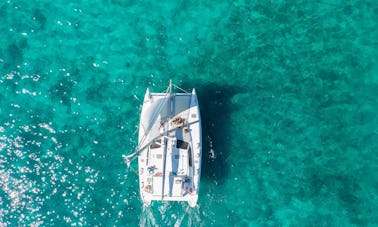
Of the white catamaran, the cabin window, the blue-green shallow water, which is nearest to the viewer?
the white catamaran

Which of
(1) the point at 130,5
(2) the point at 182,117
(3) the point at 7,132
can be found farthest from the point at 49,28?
(2) the point at 182,117

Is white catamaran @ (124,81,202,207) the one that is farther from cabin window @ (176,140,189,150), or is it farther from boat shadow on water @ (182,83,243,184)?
boat shadow on water @ (182,83,243,184)

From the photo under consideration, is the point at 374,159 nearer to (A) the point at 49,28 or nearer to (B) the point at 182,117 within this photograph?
(B) the point at 182,117

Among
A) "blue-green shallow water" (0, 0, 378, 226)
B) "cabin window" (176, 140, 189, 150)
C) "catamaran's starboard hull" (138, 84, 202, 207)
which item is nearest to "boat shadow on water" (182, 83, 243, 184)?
"blue-green shallow water" (0, 0, 378, 226)

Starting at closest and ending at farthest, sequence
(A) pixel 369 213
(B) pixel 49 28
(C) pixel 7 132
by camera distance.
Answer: (A) pixel 369 213
(C) pixel 7 132
(B) pixel 49 28

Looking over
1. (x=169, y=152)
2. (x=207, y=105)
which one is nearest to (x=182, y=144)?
(x=169, y=152)

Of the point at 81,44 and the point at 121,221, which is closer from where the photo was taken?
the point at 121,221
